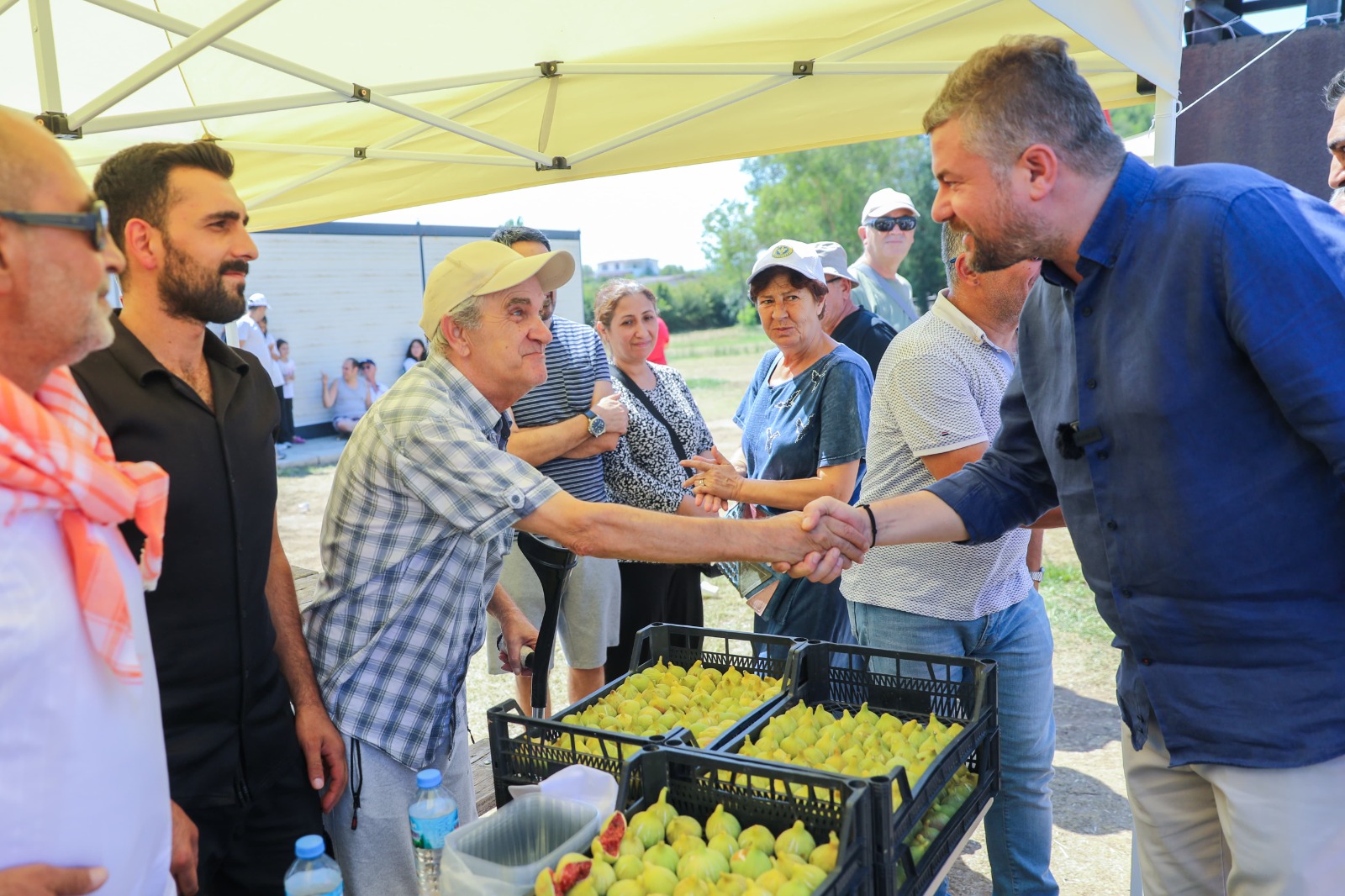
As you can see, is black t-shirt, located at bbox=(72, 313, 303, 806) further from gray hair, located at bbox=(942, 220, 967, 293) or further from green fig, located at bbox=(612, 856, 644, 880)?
gray hair, located at bbox=(942, 220, 967, 293)

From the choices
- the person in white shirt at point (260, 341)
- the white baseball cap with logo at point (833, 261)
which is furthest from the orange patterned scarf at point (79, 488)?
the person in white shirt at point (260, 341)

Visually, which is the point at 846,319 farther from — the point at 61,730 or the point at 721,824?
the point at 61,730

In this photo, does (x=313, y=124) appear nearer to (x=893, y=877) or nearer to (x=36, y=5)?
(x=36, y=5)

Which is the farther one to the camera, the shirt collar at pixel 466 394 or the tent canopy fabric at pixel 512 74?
the tent canopy fabric at pixel 512 74

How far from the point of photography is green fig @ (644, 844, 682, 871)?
153 cm

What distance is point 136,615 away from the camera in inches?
51.2

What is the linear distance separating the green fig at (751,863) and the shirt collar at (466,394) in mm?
1155

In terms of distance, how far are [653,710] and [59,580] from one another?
138cm

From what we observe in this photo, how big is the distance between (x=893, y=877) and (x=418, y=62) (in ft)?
11.5

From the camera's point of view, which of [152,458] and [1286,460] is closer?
[1286,460]

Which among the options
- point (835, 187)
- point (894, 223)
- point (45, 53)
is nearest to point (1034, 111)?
point (45, 53)

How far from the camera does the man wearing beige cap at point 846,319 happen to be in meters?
4.51

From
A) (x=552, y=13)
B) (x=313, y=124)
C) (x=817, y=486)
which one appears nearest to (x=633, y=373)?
(x=817, y=486)

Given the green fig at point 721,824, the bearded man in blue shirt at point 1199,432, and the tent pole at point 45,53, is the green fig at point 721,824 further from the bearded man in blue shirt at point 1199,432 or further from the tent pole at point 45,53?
the tent pole at point 45,53
